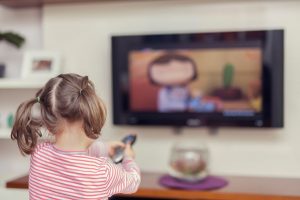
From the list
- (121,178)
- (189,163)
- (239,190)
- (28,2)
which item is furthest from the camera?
(28,2)

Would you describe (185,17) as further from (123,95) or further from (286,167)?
(286,167)

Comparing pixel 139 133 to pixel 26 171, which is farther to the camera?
pixel 26 171

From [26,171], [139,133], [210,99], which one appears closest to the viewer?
[210,99]

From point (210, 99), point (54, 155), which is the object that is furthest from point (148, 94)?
point (54, 155)

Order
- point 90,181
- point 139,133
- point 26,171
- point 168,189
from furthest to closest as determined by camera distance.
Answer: point 26,171 → point 139,133 → point 168,189 → point 90,181

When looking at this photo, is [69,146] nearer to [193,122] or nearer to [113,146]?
[113,146]

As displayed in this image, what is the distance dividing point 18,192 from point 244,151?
4.08ft

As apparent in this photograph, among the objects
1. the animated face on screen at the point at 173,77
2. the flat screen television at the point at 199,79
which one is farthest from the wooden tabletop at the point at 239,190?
the animated face on screen at the point at 173,77

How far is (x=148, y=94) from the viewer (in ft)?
8.09

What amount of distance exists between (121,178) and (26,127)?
0.34m

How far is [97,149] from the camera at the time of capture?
160 cm

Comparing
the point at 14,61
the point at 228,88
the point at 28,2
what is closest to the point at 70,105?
the point at 228,88

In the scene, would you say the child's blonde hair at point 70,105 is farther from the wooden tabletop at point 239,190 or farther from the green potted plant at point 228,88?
the green potted plant at point 228,88

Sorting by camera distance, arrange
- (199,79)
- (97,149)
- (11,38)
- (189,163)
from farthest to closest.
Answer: (11,38) < (199,79) < (189,163) < (97,149)
